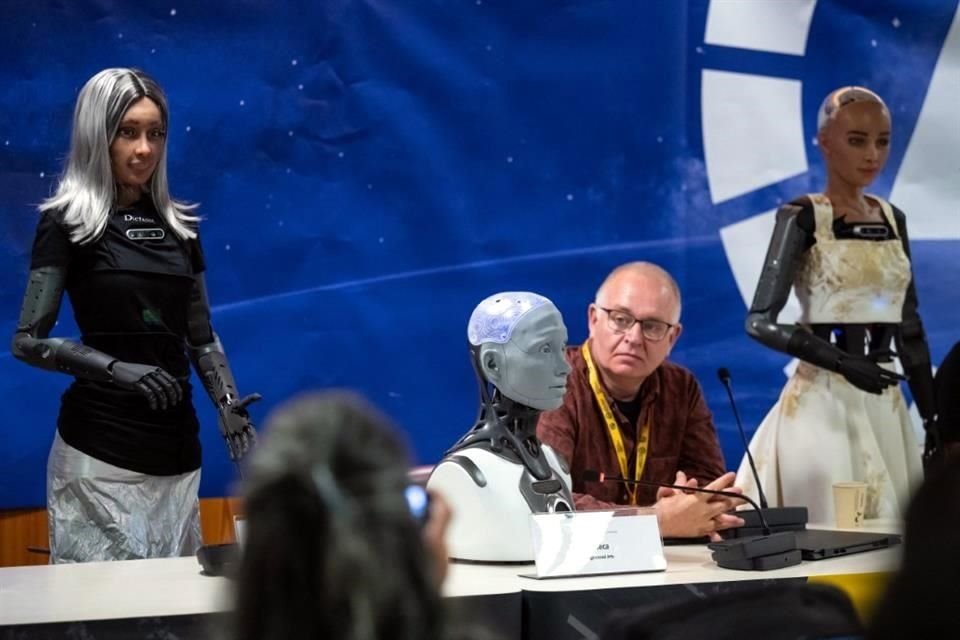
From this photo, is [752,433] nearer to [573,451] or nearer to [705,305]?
[705,305]

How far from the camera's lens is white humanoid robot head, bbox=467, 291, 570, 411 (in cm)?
285

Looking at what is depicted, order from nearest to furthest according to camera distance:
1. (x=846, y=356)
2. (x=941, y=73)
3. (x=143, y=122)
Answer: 1. (x=143, y=122)
2. (x=846, y=356)
3. (x=941, y=73)

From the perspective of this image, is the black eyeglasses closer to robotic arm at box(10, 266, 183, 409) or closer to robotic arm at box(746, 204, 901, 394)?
robotic arm at box(746, 204, 901, 394)

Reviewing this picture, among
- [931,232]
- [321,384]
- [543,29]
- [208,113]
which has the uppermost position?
[543,29]

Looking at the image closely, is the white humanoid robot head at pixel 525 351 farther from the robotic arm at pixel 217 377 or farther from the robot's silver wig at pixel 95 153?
the robot's silver wig at pixel 95 153

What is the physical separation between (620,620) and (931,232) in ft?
12.8

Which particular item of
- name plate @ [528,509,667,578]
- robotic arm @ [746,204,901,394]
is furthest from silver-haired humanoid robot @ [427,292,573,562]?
robotic arm @ [746,204,901,394]

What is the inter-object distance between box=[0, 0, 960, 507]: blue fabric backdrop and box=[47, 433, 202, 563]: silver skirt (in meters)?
0.71

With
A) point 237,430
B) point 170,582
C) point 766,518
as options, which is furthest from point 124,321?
point 766,518

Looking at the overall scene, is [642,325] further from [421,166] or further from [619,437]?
[421,166]

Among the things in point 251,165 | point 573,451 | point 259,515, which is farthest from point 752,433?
point 259,515

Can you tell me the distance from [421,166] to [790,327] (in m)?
1.28

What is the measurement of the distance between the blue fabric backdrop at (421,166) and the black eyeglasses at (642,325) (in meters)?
0.88

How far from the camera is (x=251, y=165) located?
4.12 metres
